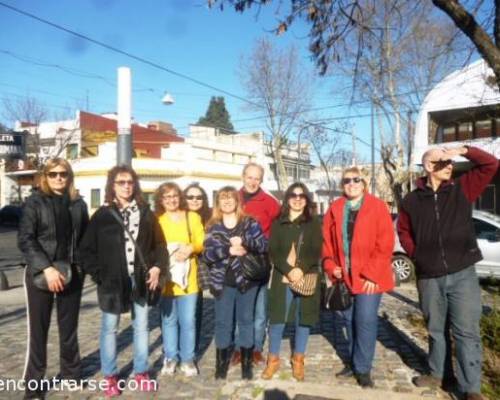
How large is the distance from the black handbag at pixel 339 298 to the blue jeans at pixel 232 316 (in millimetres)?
751

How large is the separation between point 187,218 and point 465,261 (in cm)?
256

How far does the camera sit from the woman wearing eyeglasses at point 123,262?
4277mm

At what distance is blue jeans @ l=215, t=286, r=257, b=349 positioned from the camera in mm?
4820

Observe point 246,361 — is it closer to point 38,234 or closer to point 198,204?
point 198,204

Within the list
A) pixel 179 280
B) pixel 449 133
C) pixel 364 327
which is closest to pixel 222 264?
pixel 179 280

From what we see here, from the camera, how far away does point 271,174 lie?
174ft

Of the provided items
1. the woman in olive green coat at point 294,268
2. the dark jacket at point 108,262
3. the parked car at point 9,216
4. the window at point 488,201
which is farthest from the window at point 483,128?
the parked car at point 9,216

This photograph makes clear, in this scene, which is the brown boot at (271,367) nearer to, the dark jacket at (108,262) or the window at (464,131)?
the dark jacket at (108,262)

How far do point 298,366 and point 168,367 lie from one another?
127 centimetres

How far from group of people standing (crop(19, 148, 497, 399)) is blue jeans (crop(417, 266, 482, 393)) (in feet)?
0.04

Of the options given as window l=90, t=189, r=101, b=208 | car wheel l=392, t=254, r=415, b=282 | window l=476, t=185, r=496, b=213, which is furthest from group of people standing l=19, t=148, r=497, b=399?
window l=90, t=189, r=101, b=208

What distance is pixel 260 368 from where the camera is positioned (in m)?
5.09

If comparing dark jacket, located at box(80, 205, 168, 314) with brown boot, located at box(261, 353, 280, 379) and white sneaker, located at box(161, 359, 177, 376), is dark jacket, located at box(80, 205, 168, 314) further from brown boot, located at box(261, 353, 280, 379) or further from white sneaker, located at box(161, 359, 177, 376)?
brown boot, located at box(261, 353, 280, 379)

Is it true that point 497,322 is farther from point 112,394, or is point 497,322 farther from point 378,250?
point 112,394
